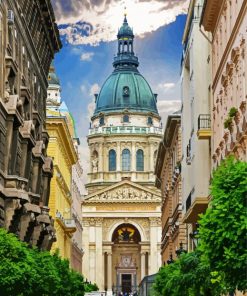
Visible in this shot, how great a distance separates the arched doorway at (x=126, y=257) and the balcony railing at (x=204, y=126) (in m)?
125

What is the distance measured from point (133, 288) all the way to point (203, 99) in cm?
12686

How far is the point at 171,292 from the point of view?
159ft

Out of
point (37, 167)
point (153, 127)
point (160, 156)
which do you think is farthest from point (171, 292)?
point (153, 127)

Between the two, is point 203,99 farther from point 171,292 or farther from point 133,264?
point 133,264

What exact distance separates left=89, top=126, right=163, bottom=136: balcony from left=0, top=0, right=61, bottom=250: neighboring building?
12295 cm

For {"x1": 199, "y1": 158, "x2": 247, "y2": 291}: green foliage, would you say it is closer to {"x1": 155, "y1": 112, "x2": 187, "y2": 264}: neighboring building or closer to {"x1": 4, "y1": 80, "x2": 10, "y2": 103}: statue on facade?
{"x1": 4, "y1": 80, "x2": 10, "y2": 103}: statue on facade

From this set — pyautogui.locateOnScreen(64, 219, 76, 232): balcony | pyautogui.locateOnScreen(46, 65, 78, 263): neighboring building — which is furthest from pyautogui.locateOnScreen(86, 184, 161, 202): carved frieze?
pyautogui.locateOnScreen(64, 219, 76, 232): balcony

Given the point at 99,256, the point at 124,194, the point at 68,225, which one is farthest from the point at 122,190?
the point at 68,225

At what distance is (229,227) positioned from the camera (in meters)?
23.0

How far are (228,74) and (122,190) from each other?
435ft

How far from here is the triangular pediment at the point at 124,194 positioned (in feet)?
557

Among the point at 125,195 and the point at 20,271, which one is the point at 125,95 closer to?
the point at 125,195

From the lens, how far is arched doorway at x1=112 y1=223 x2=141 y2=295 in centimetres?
17600

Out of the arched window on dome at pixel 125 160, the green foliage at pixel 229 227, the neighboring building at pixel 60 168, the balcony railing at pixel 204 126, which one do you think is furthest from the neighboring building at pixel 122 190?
the green foliage at pixel 229 227
